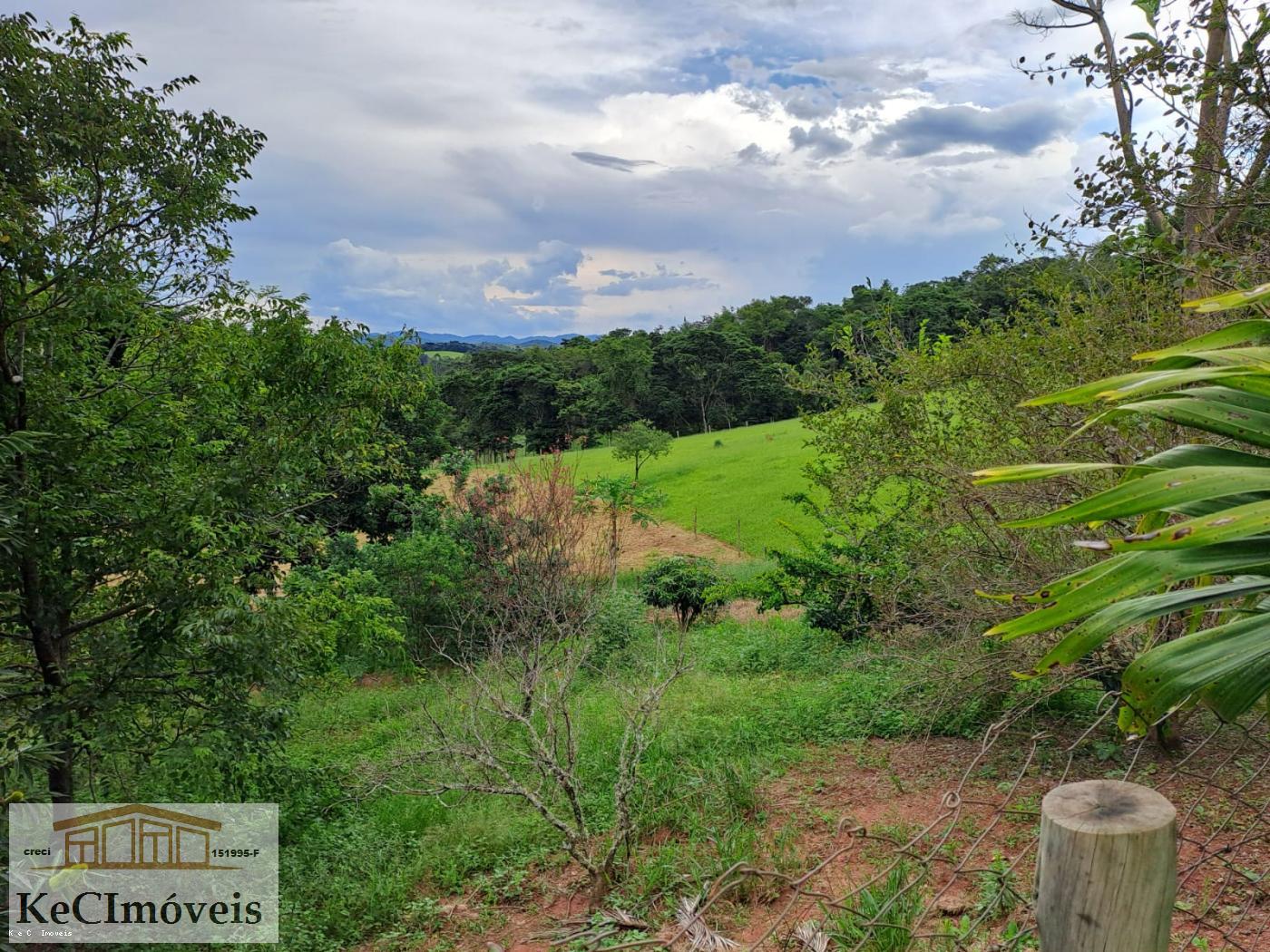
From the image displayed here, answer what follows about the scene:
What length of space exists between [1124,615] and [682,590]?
11.4 m

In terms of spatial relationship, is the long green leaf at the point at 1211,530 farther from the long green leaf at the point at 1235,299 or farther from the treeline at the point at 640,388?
the treeline at the point at 640,388

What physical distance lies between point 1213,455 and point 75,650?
19.4 ft

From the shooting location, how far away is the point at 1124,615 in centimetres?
112

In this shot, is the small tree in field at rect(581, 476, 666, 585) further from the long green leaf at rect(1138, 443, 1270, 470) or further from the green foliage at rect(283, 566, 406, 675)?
the long green leaf at rect(1138, 443, 1270, 470)

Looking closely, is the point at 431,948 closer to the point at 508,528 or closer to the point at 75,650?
the point at 75,650

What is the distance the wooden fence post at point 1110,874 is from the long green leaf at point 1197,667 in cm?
14

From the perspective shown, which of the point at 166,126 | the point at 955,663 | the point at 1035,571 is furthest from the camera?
the point at 955,663

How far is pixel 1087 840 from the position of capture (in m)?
1.08

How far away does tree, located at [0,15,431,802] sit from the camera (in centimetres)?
397

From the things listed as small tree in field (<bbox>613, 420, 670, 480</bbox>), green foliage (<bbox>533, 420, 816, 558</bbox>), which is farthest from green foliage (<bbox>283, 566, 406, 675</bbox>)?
small tree in field (<bbox>613, 420, 670, 480</bbox>)

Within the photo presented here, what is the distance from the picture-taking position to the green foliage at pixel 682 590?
40.8 ft

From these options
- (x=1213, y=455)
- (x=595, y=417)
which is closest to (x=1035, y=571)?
(x=1213, y=455)

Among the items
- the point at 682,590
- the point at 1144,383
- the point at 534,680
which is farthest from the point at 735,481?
the point at 1144,383

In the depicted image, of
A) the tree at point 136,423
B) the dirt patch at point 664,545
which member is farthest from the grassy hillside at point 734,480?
the tree at point 136,423
